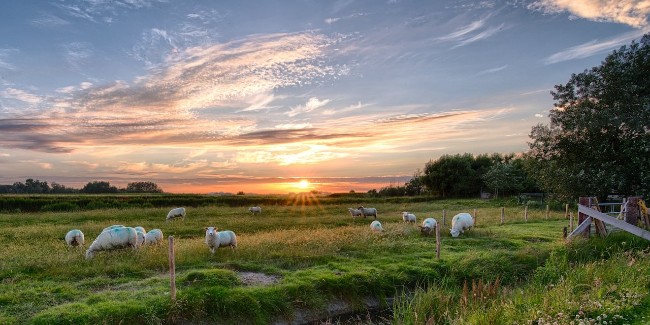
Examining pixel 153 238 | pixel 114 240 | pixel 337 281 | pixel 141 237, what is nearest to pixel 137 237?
pixel 141 237

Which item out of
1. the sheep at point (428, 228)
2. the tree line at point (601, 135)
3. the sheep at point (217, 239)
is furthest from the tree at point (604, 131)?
the sheep at point (217, 239)

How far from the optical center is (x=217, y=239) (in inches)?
718

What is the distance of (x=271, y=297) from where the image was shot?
12.5 m

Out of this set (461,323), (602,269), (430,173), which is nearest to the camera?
(461,323)

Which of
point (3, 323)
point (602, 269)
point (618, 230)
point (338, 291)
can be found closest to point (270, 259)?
point (338, 291)

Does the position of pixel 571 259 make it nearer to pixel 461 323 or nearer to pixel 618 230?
pixel 618 230

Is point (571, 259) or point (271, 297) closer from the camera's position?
point (271, 297)

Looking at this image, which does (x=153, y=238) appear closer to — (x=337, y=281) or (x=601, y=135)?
(x=337, y=281)

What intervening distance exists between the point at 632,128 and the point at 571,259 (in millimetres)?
18064

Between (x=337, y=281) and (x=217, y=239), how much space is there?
6.64 m

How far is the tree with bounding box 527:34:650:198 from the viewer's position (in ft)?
97.5

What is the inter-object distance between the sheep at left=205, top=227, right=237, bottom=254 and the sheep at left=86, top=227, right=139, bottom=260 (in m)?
3.40

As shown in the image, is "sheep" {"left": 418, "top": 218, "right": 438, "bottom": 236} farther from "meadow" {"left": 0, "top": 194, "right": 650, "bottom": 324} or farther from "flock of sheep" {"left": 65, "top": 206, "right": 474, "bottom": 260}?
"meadow" {"left": 0, "top": 194, "right": 650, "bottom": 324}

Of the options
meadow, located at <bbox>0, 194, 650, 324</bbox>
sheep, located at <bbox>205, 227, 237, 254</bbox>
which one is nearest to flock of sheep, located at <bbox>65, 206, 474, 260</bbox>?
sheep, located at <bbox>205, 227, 237, 254</bbox>
